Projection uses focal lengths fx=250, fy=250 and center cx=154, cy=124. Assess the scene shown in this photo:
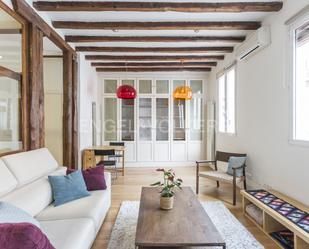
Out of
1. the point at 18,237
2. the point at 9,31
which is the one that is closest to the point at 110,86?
the point at 9,31

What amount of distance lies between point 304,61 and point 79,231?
124 inches

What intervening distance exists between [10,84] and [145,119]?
15.3ft

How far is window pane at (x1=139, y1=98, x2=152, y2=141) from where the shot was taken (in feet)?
24.7

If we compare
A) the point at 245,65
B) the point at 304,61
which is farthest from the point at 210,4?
the point at 245,65

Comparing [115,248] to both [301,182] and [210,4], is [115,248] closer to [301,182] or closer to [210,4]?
[301,182]

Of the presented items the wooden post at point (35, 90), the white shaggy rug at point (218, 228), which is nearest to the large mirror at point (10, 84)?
the wooden post at point (35, 90)

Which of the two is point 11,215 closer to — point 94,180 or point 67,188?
point 67,188

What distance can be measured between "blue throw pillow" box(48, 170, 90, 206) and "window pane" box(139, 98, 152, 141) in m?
4.50

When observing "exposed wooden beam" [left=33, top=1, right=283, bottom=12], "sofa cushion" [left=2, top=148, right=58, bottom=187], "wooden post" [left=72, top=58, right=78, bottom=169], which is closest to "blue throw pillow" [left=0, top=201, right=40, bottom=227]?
"sofa cushion" [left=2, top=148, right=58, bottom=187]

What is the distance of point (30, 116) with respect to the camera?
337 cm

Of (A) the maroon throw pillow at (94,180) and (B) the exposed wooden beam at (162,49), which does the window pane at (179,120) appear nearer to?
(B) the exposed wooden beam at (162,49)

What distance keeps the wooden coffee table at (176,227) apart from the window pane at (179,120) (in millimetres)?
4699

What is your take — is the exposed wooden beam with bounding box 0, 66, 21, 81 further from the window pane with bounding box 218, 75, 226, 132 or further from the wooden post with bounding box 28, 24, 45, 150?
the window pane with bounding box 218, 75, 226, 132

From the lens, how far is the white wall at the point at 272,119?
310cm
